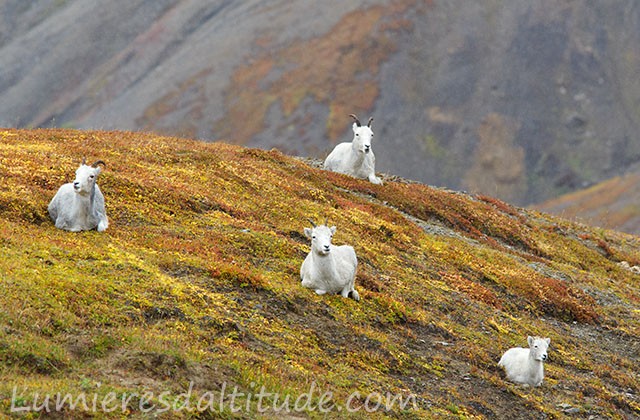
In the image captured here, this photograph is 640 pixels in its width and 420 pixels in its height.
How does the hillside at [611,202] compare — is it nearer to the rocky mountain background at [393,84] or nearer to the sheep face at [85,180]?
the rocky mountain background at [393,84]

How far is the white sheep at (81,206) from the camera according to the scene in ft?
71.7

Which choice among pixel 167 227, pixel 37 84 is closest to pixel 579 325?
pixel 167 227

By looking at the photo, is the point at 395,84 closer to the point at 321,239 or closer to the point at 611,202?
the point at 611,202

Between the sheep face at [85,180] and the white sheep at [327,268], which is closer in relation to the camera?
the white sheep at [327,268]

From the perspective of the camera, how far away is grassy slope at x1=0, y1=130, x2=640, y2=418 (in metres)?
16.1

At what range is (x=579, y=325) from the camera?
97.7 feet

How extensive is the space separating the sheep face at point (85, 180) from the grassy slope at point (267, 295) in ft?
4.02

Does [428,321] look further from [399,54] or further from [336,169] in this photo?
[399,54]

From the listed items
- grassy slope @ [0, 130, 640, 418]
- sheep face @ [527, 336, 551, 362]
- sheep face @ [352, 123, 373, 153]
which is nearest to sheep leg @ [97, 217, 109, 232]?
grassy slope @ [0, 130, 640, 418]

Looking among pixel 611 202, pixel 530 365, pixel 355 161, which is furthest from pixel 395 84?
pixel 530 365

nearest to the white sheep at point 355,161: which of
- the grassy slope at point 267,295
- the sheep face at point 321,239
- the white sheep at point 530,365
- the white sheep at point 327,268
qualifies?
the grassy slope at point 267,295

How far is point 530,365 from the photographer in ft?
72.2

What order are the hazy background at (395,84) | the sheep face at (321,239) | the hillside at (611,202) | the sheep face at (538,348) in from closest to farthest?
the sheep face at (321,239), the sheep face at (538,348), the hillside at (611,202), the hazy background at (395,84)

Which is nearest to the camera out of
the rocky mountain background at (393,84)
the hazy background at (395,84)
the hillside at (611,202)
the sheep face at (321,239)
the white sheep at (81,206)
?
the sheep face at (321,239)
